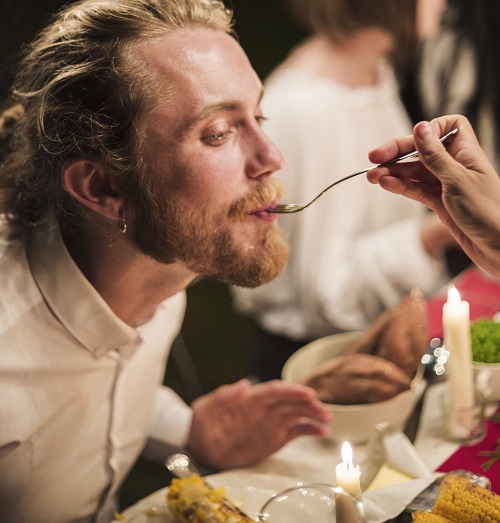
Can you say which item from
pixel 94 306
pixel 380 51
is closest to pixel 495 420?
pixel 94 306

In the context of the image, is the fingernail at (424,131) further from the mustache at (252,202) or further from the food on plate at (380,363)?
the food on plate at (380,363)

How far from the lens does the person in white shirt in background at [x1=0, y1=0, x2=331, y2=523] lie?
4.01ft

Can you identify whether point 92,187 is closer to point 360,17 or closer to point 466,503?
point 466,503

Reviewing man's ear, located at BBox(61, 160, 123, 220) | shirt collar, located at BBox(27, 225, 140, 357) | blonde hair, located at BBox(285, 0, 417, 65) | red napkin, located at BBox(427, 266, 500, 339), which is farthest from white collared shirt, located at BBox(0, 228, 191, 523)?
blonde hair, located at BBox(285, 0, 417, 65)

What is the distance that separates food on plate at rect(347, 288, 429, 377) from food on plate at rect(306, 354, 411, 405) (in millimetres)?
28

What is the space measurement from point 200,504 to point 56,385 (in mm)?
385

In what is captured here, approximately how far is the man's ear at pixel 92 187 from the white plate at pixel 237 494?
51 centimetres

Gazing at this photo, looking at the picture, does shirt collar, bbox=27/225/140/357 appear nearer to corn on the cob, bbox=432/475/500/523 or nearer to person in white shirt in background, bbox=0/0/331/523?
person in white shirt in background, bbox=0/0/331/523

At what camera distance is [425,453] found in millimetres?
1301

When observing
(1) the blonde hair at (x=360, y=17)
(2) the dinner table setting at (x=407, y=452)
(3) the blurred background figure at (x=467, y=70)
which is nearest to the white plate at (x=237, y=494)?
(2) the dinner table setting at (x=407, y=452)

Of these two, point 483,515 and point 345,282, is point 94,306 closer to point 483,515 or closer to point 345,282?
point 483,515

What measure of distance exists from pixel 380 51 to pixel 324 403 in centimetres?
162

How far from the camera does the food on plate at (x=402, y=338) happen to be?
4.66 ft

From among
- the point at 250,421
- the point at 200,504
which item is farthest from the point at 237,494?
the point at 250,421
